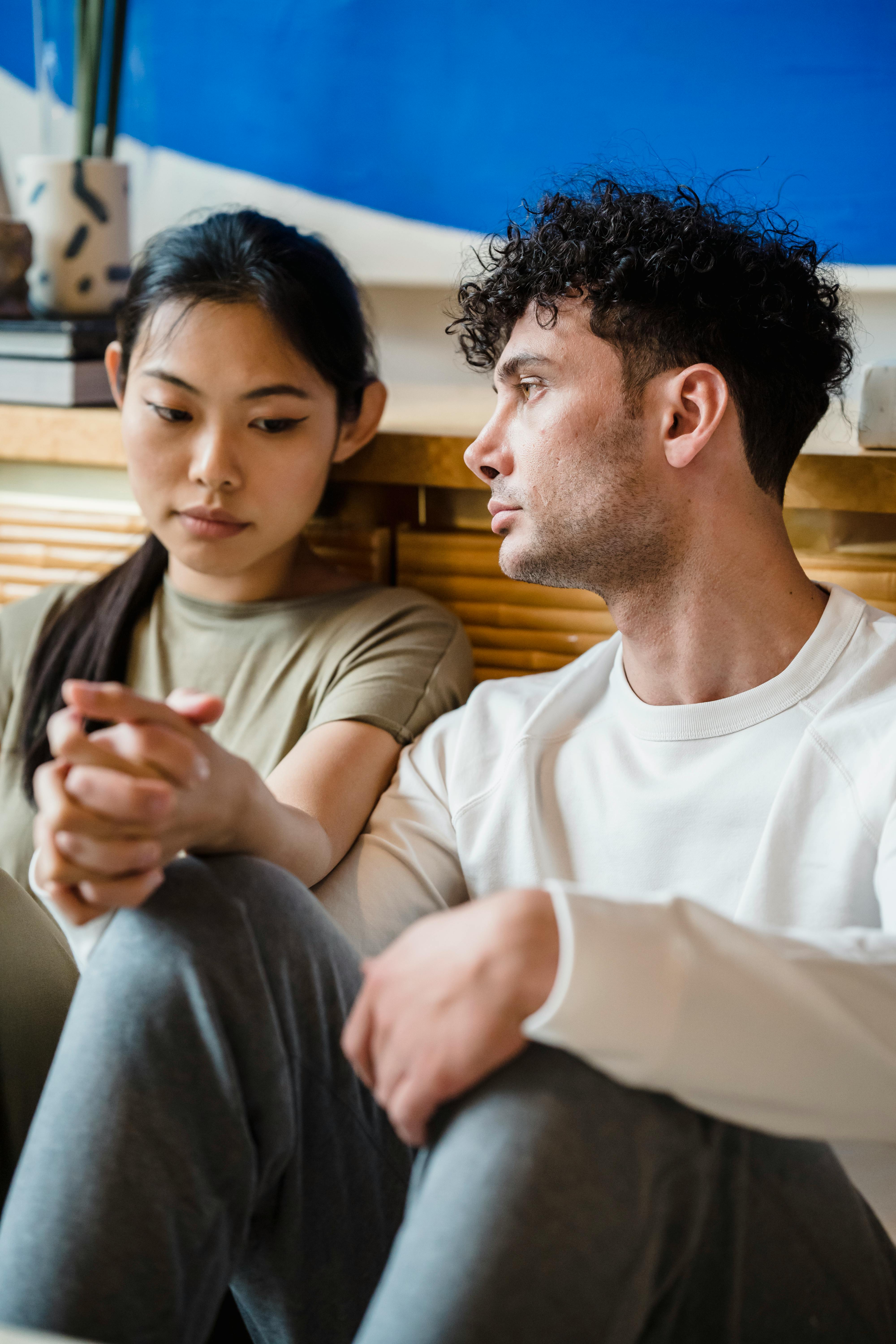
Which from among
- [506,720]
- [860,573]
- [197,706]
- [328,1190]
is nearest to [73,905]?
[197,706]

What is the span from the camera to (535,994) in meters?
0.72

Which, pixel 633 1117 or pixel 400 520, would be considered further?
pixel 400 520

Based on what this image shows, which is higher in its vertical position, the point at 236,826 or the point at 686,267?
the point at 686,267

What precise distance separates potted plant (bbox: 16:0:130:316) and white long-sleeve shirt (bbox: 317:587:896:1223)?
34.9 inches

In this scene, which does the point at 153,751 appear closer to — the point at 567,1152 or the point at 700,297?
the point at 567,1152

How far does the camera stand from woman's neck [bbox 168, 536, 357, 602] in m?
1.46

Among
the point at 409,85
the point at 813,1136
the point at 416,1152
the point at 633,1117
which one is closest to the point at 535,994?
the point at 633,1117

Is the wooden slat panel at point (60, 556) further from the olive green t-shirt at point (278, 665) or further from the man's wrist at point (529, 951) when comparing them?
the man's wrist at point (529, 951)

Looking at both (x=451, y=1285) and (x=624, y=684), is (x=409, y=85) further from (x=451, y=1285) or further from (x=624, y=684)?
(x=451, y=1285)

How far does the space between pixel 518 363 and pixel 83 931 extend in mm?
644

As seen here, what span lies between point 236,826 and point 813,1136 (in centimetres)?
46

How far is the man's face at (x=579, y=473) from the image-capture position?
1093 mm

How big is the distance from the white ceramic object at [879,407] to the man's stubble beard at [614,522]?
0.33 m

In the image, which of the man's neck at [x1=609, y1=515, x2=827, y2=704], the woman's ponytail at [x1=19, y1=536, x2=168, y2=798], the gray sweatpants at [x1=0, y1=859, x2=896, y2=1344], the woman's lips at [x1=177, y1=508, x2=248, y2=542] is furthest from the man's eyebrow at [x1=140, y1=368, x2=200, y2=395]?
the gray sweatpants at [x1=0, y1=859, x2=896, y2=1344]
